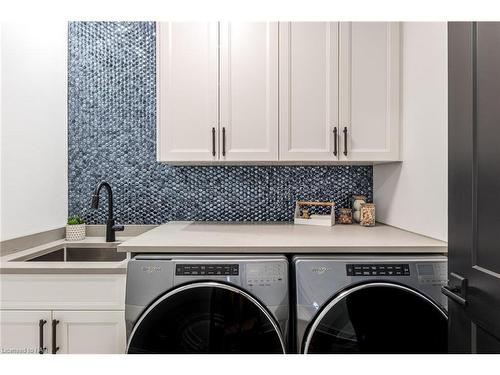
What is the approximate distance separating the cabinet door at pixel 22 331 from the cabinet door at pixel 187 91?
3.09 feet

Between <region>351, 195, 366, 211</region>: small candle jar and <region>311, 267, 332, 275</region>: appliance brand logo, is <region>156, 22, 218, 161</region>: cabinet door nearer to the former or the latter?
<region>311, 267, 332, 275</region>: appliance brand logo

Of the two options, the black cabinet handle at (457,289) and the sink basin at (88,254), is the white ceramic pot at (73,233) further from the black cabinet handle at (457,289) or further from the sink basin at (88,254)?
the black cabinet handle at (457,289)

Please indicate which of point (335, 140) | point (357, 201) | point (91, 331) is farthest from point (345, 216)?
point (91, 331)

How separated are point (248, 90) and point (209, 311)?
45.3 inches

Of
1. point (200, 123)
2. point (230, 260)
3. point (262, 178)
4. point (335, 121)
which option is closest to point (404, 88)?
point (335, 121)

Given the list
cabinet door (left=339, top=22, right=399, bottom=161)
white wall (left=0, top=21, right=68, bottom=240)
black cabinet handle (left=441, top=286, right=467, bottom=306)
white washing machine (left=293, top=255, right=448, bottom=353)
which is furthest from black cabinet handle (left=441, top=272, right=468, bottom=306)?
white wall (left=0, top=21, right=68, bottom=240)

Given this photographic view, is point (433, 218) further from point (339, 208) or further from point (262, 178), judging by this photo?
point (262, 178)

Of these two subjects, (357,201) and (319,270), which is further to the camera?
(357,201)

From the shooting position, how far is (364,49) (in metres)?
1.76

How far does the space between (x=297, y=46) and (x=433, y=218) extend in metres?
1.13

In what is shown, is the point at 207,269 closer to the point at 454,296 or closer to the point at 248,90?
the point at 454,296

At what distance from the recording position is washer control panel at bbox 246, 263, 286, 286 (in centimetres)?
132

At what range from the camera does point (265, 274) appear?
1332 mm

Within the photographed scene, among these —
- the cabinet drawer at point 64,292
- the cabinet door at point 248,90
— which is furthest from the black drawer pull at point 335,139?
the cabinet drawer at point 64,292
